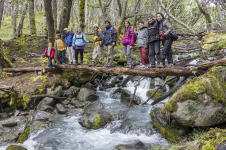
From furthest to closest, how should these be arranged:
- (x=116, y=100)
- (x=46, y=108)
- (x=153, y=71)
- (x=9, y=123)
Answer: (x=116, y=100) < (x=46, y=108) < (x=9, y=123) < (x=153, y=71)

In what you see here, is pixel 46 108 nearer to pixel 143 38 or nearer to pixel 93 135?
pixel 93 135

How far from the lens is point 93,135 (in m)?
6.06

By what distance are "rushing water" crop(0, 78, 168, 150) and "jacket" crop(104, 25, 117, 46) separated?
11.1ft

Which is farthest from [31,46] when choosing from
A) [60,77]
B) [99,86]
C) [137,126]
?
[137,126]

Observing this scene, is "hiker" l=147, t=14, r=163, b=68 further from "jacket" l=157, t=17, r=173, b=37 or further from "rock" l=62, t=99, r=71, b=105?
"rock" l=62, t=99, r=71, b=105

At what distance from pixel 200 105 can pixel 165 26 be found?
9.71 ft

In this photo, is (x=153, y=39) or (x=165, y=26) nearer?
(x=165, y=26)

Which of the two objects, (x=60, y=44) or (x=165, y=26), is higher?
(x=165, y=26)

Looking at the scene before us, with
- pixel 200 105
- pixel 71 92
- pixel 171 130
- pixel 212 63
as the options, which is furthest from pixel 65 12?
pixel 200 105

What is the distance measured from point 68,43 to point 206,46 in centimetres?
918

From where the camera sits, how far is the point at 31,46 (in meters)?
14.2

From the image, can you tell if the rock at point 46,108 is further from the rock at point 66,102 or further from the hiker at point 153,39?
the hiker at point 153,39

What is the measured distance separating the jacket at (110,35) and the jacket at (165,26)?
2104 mm

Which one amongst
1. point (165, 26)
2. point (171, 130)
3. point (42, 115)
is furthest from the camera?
point (42, 115)
